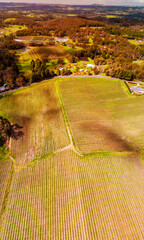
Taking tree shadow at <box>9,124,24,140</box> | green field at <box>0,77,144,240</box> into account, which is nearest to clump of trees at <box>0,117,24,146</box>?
tree shadow at <box>9,124,24,140</box>

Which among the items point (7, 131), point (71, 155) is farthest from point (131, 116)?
point (7, 131)

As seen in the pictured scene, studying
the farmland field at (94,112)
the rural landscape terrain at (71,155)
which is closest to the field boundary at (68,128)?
the rural landscape terrain at (71,155)

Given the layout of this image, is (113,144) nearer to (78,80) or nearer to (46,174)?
(46,174)

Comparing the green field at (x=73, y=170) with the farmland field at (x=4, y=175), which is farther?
the farmland field at (x=4, y=175)

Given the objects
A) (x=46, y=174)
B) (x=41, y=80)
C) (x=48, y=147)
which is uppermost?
(x=41, y=80)

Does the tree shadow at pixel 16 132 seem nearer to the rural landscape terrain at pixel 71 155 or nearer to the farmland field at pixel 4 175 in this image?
the rural landscape terrain at pixel 71 155

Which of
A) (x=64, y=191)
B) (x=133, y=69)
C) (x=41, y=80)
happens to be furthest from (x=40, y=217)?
(x=133, y=69)
